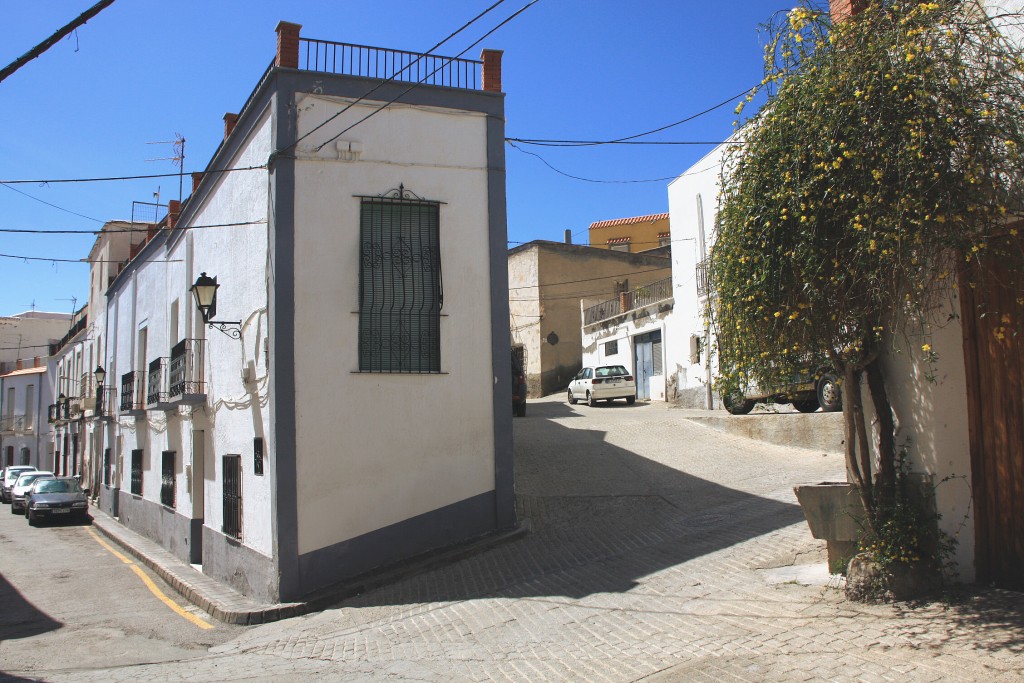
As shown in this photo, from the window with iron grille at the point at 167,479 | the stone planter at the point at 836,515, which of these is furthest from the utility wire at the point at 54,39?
the window with iron grille at the point at 167,479

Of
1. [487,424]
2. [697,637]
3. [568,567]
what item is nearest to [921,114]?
[697,637]

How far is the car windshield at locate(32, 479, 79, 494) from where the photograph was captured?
2280 cm

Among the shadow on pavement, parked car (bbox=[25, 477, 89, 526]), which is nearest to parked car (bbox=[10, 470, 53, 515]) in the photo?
parked car (bbox=[25, 477, 89, 526])

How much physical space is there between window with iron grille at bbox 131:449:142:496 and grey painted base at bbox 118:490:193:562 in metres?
0.18

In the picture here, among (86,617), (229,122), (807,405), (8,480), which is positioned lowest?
(8,480)

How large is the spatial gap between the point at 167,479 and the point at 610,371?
45.2ft

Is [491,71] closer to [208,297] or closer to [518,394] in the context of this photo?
[208,297]

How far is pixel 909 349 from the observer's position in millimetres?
6539

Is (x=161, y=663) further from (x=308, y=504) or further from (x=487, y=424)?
(x=487, y=424)

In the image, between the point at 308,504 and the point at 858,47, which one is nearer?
the point at 858,47

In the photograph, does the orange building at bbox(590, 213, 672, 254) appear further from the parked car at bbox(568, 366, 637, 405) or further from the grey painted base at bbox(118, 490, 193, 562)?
the grey painted base at bbox(118, 490, 193, 562)

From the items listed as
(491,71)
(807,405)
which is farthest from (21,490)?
(807,405)

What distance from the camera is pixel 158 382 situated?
51.6ft

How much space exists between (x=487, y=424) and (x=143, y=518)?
11558 mm
